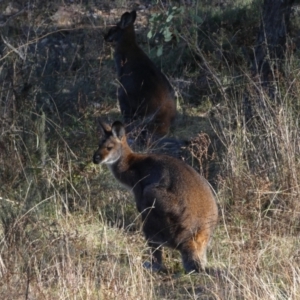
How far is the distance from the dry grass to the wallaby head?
52 centimetres

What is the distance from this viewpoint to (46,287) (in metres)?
5.64

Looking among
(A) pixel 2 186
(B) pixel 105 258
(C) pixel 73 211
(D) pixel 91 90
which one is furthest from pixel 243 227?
(D) pixel 91 90

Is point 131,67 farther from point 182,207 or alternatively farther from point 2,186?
point 182,207

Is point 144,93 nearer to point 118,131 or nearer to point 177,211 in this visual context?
point 118,131

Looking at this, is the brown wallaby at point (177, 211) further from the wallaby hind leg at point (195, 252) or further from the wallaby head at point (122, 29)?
the wallaby head at point (122, 29)

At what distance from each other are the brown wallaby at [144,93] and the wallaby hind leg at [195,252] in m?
2.91

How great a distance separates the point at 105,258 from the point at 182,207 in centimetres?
66

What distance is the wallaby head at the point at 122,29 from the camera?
35.9 ft

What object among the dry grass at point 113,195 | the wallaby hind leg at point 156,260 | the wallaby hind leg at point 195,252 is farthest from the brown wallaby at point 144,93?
the wallaby hind leg at point 195,252

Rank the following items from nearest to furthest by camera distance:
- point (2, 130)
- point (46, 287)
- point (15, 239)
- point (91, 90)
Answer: point (46, 287)
point (15, 239)
point (2, 130)
point (91, 90)

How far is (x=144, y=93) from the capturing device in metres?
9.89

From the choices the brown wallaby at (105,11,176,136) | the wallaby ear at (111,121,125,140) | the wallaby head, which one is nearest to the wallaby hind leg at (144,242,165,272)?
the wallaby ear at (111,121,125,140)

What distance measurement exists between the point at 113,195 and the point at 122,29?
352 cm

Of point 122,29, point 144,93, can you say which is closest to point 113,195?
point 144,93
